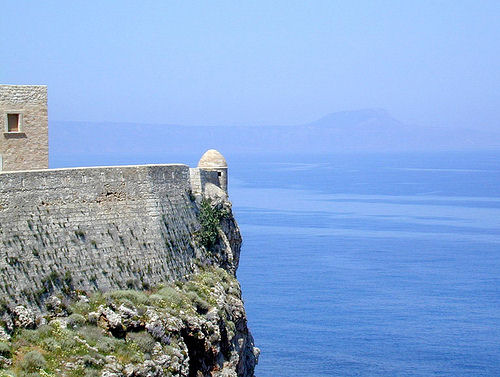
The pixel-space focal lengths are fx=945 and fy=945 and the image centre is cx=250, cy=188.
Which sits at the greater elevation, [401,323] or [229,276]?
[229,276]

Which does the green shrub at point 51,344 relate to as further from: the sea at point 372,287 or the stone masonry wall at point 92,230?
the sea at point 372,287

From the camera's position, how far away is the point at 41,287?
24453 millimetres

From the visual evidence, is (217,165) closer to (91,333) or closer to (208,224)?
(208,224)

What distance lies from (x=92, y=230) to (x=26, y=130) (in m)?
3.94

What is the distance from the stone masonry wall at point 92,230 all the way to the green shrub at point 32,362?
7.42 ft

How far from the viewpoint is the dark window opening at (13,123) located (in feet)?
91.7

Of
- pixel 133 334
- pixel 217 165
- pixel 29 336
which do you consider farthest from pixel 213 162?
pixel 29 336

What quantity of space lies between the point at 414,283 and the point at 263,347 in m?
26.2

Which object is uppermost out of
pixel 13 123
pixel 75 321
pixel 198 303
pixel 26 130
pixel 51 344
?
pixel 13 123

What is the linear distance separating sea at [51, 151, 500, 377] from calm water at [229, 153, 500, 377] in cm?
10

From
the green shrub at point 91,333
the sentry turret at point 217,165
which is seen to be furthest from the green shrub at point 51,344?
the sentry turret at point 217,165

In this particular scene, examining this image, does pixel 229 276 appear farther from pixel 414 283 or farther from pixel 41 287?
pixel 414 283

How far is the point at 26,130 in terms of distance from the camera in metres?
28.2

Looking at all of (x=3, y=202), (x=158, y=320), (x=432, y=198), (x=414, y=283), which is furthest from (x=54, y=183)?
(x=432, y=198)
